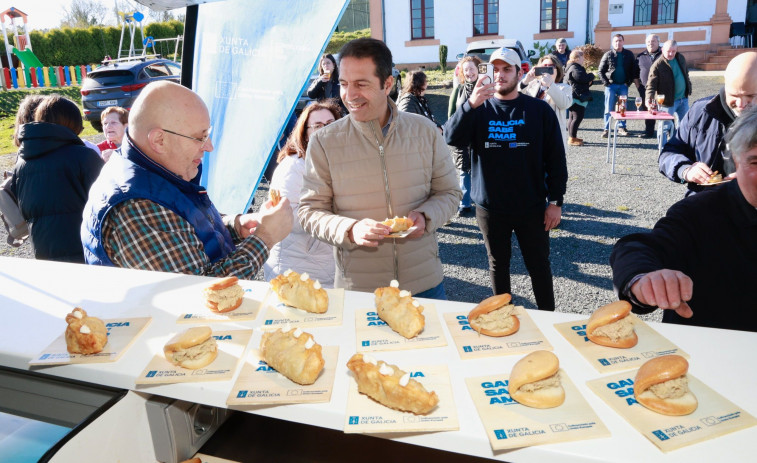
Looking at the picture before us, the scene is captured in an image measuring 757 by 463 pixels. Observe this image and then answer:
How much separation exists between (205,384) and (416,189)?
67.6 inches

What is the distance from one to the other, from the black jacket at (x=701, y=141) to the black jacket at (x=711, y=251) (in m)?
1.74

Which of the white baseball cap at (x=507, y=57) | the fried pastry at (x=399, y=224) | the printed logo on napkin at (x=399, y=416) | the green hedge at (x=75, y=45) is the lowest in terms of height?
the printed logo on napkin at (x=399, y=416)

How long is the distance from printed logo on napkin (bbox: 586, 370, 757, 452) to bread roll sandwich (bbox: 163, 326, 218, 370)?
91 centimetres

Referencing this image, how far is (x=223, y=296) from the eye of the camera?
1.60 m

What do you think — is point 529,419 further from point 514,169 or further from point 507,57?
point 507,57

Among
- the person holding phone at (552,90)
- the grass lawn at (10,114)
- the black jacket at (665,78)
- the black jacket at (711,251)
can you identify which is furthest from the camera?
the grass lawn at (10,114)

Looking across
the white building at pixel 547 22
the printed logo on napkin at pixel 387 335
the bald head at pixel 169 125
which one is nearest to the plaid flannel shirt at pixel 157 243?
the bald head at pixel 169 125

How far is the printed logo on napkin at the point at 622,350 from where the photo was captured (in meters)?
1.23

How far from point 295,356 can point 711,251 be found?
166 cm

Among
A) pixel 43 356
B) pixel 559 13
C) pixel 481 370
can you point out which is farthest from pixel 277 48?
pixel 559 13

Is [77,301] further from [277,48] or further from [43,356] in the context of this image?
[277,48]

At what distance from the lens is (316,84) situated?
8461mm

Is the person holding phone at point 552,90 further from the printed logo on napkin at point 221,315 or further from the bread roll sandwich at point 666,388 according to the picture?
the bread roll sandwich at point 666,388

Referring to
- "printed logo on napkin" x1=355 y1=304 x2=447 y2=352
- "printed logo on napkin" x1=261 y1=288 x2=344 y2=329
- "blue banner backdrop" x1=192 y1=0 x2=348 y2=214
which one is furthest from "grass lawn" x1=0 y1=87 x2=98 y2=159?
"printed logo on napkin" x1=355 y1=304 x2=447 y2=352
